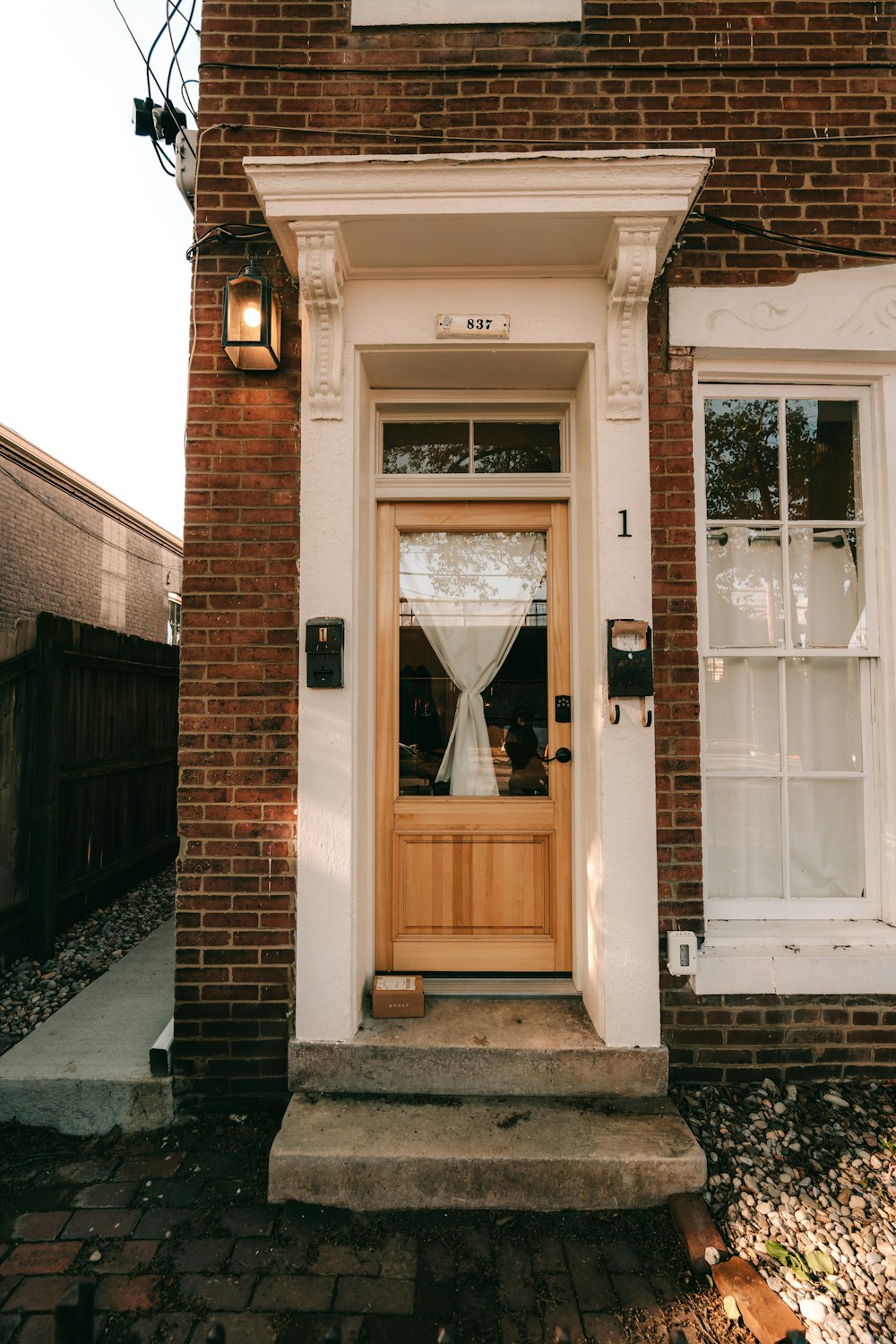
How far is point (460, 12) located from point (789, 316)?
201 cm

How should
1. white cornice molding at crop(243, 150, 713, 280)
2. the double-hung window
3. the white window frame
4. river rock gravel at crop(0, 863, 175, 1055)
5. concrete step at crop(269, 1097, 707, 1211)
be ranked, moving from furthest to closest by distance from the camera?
river rock gravel at crop(0, 863, 175, 1055) → the white window frame → the double-hung window → white cornice molding at crop(243, 150, 713, 280) → concrete step at crop(269, 1097, 707, 1211)

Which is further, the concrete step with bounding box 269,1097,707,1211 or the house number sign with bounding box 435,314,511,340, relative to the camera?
the house number sign with bounding box 435,314,511,340

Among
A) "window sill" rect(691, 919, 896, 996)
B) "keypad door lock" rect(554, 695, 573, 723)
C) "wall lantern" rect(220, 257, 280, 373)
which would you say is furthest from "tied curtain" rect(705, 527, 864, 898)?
"wall lantern" rect(220, 257, 280, 373)

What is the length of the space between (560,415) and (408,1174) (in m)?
3.27

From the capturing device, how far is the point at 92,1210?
2.42m

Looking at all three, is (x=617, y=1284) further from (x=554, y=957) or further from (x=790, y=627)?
(x=790, y=627)

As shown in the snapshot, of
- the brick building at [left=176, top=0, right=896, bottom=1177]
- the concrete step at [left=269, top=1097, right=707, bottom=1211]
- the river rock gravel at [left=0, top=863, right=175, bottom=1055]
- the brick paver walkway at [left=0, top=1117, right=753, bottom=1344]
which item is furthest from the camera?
the river rock gravel at [left=0, top=863, right=175, bottom=1055]

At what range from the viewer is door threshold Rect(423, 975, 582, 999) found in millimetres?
3281

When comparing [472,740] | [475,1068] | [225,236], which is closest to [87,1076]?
[475,1068]

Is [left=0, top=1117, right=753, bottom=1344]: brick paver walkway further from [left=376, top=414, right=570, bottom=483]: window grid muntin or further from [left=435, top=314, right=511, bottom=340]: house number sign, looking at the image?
[left=435, top=314, right=511, bottom=340]: house number sign

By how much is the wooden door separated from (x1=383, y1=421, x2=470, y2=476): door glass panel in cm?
19

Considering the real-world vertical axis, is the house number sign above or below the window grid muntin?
above

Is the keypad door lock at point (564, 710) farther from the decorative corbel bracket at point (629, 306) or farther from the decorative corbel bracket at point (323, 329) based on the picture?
the decorative corbel bracket at point (323, 329)

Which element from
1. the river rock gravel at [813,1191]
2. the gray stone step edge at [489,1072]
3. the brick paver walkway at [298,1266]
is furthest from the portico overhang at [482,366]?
the brick paver walkway at [298,1266]
